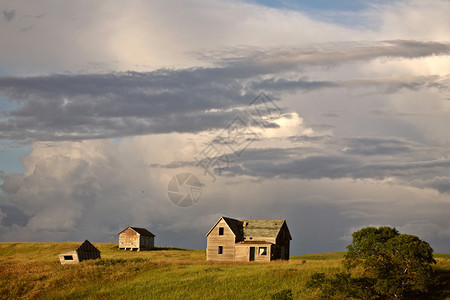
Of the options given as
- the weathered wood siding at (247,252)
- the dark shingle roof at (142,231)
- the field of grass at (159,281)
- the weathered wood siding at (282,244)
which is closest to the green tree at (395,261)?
the field of grass at (159,281)

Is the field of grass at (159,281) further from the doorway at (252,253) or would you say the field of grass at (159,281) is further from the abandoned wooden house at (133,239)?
the abandoned wooden house at (133,239)

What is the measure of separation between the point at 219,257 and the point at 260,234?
20.6ft

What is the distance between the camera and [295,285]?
37188 mm

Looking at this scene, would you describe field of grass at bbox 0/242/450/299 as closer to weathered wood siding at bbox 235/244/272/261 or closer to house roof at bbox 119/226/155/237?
weathered wood siding at bbox 235/244/272/261

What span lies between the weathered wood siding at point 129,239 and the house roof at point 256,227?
73.9 ft

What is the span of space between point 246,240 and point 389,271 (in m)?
31.9

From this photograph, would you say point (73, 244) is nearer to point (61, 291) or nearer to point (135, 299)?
point (61, 291)

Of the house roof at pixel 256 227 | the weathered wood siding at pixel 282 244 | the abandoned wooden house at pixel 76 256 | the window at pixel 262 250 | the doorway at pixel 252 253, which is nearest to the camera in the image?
the abandoned wooden house at pixel 76 256

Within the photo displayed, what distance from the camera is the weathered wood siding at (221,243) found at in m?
61.8

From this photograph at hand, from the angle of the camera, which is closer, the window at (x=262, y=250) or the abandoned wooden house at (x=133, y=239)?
the window at (x=262, y=250)

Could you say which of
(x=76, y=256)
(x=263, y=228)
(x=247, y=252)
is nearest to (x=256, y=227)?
(x=263, y=228)

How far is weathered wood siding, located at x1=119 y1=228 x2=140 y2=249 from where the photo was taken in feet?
266

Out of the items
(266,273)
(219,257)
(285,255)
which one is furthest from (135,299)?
(285,255)

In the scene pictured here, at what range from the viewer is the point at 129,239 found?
268 feet
